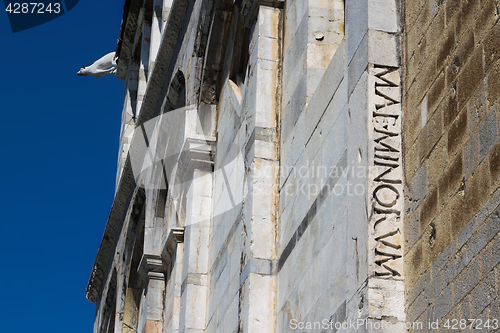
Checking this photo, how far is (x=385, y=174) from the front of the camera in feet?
15.8

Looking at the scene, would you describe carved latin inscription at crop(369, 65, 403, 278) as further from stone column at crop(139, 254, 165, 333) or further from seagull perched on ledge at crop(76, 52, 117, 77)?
seagull perched on ledge at crop(76, 52, 117, 77)

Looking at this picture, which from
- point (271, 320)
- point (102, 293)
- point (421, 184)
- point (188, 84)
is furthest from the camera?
point (102, 293)

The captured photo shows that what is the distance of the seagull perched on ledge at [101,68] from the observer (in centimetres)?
1978

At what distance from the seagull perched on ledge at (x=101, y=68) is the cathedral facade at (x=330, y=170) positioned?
25.4 feet

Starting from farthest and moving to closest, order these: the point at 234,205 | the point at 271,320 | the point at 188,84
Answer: the point at 188,84, the point at 234,205, the point at 271,320

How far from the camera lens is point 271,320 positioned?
6.74 m

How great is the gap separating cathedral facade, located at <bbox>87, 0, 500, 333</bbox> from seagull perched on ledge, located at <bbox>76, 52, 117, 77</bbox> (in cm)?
775

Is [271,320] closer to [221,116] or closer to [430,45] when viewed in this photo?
[430,45]

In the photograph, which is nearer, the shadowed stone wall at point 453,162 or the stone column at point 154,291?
the shadowed stone wall at point 453,162

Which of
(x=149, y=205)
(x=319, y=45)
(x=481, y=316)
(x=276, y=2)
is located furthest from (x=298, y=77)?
(x=149, y=205)

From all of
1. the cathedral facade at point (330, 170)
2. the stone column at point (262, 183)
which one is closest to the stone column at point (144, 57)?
the cathedral facade at point (330, 170)

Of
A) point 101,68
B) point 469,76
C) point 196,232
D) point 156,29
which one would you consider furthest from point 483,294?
point 101,68

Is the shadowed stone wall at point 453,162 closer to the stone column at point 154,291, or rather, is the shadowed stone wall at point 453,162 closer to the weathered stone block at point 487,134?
the weathered stone block at point 487,134

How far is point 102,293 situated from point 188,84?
791 centimetres
